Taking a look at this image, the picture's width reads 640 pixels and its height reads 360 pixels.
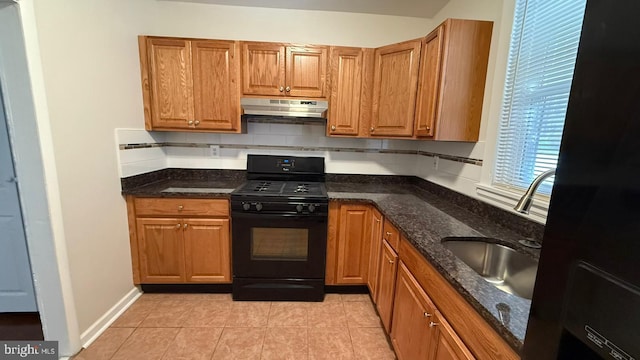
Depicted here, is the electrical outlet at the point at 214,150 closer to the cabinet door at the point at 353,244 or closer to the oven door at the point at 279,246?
the oven door at the point at 279,246

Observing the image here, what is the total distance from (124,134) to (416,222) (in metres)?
2.23

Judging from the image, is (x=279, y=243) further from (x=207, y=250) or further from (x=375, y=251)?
(x=375, y=251)

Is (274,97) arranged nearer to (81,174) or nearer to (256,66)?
(256,66)

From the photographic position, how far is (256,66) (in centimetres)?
225

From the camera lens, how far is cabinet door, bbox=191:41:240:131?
2.21 metres

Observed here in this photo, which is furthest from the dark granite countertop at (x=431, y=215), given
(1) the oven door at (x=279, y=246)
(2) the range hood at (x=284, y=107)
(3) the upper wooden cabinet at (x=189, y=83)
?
(2) the range hood at (x=284, y=107)

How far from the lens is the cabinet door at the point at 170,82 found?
218cm

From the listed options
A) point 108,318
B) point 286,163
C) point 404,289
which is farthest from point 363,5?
point 108,318

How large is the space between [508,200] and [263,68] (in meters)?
2.07

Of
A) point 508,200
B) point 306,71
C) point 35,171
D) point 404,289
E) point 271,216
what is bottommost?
point 404,289

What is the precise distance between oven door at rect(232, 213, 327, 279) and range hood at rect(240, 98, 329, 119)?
0.87 m

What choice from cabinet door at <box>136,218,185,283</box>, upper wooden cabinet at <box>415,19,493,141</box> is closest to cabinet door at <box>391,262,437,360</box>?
upper wooden cabinet at <box>415,19,493,141</box>

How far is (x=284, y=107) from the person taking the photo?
7.23 feet
